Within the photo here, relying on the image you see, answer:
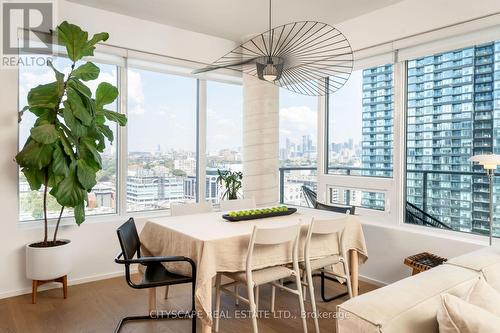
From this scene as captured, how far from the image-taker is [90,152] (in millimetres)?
3158

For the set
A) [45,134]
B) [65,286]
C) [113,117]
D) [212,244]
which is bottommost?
[65,286]

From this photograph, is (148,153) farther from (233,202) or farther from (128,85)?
(233,202)

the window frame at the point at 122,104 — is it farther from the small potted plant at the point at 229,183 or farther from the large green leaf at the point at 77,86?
the small potted plant at the point at 229,183

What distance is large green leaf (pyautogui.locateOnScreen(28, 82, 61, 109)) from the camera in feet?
9.75

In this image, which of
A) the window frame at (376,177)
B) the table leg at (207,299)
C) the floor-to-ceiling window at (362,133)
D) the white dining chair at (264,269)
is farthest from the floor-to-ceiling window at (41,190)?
the floor-to-ceiling window at (362,133)

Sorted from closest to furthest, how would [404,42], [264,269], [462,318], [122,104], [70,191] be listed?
1. [462,318]
2. [264,269]
3. [70,191]
4. [404,42]
5. [122,104]

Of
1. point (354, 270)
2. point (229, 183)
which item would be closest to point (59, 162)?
point (229, 183)

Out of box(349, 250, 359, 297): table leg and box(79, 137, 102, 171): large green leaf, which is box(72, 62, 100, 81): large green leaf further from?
box(349, 250, 359, 297): table leg

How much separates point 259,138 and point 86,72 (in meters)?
2.19

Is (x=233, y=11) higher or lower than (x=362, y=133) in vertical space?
higher

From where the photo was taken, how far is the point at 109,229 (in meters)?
3.73

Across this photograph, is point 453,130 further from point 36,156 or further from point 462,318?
point 36,156

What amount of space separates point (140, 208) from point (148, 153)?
662 millimetres

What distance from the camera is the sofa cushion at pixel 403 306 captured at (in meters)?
1.18
